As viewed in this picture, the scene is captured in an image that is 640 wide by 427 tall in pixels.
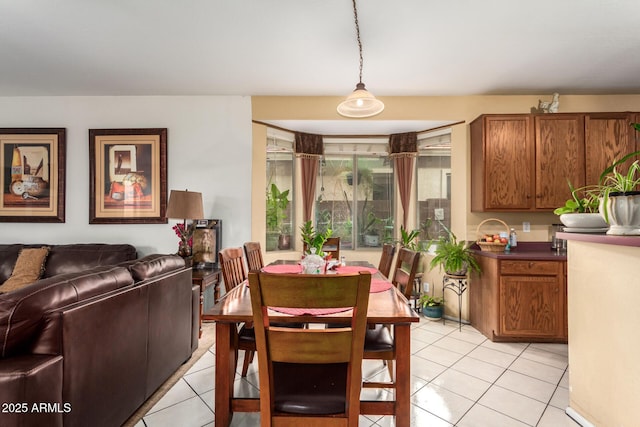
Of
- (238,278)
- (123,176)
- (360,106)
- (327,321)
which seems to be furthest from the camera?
(123,176)

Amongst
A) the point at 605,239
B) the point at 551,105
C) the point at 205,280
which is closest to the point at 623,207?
the point at 605,239

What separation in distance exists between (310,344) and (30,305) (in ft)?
3.73

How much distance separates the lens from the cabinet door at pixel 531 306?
114 inches

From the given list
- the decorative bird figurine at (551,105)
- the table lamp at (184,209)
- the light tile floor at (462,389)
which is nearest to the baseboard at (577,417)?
the light tile floor at (462,389)

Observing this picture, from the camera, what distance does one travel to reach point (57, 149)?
→ 3.74 meters

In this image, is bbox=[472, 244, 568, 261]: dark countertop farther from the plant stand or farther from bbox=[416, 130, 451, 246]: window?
bbox=[416, 130, 451, 246]: window

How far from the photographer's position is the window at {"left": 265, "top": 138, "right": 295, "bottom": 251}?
4227 mm

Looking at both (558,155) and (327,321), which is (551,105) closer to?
(558,155)

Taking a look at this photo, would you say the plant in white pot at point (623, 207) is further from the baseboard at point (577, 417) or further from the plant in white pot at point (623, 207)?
the baseboard at point (577, 417)

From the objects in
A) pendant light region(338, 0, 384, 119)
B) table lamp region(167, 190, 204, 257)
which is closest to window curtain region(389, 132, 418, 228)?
pendant light region(338, 0, 384, 119)

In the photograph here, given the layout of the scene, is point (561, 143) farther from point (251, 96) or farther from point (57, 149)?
point (57, 149)

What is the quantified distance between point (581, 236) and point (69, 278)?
2722 mm

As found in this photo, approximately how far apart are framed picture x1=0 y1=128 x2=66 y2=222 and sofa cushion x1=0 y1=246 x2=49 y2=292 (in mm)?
610

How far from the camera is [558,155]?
325 cm
